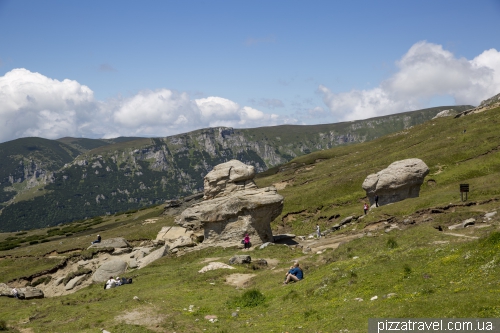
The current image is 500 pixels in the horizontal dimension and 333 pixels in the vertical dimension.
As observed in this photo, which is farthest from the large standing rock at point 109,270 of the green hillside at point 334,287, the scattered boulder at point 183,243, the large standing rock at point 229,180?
the large standing rock at point 229,180

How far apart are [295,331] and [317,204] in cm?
6591

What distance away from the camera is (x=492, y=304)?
15898 mm

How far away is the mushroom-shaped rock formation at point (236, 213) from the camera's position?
172ft

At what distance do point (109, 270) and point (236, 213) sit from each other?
56.7 feet

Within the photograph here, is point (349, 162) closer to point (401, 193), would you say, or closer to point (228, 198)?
point (401, 193)

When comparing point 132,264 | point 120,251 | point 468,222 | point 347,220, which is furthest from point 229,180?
point 468,222

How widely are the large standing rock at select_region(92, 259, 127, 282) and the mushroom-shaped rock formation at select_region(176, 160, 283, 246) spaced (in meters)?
9.34

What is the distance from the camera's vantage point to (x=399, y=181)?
64375mm

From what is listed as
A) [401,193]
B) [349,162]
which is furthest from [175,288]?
[349,162]

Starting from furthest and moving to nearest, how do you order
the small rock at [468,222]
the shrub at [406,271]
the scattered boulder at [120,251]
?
the scattered boulder at [120,251], the small rock at [468,222], the shrub at [406,271]

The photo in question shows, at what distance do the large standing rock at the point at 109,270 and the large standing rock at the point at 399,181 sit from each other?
3881cm

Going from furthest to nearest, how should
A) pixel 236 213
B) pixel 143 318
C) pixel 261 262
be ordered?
pixel 236 213 → pixel 261 262 → pixel 143 318

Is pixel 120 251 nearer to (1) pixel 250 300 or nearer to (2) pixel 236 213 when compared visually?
(2) pixel 236 213

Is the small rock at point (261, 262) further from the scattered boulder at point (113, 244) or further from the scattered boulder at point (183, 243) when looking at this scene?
the scattered boulder at point (113, 244)
